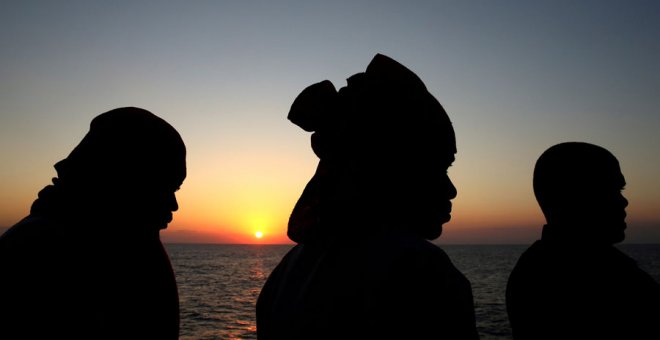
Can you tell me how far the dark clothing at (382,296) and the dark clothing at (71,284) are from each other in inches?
45.4

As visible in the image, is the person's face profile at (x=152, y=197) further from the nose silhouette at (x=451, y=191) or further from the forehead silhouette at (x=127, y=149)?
the nose silhouette at (x=451, y=191)

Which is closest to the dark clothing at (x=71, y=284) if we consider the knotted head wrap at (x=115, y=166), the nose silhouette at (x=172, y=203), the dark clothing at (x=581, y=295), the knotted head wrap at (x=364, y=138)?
the knotted head wrap at (x=115, y=166)

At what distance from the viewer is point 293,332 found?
1503 mm

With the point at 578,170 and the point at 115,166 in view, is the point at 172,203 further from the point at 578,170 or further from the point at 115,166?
the point at 578,170

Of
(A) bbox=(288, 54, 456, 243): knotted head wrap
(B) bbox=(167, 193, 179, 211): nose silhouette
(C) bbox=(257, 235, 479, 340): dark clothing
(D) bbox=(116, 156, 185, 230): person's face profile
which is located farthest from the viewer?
(B) bbox=(167, 193, 179, 211): nose silhouette

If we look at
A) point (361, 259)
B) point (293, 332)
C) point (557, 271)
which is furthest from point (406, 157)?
point (557, 271)

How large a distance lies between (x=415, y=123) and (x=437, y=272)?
1.92 ft

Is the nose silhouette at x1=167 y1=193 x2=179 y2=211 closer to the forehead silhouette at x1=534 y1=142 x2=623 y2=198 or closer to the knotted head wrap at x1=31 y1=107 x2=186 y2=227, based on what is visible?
the knotted head wrap at x1=31 y1=107 x2=186 y2=227

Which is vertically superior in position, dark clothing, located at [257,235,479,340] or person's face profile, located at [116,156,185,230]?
person's face profile, located at [116,156,185,230]

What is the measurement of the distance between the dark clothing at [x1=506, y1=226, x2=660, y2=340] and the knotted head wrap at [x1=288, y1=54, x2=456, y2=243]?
1.81 m

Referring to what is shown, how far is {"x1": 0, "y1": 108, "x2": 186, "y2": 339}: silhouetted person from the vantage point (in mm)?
2004

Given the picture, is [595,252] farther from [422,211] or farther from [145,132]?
[145,132]

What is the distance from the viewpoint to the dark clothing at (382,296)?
1.20m

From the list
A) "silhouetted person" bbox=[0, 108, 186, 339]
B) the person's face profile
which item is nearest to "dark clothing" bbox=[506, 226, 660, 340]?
"silhouetted person" bbox=[0, 108, 186, 339]
